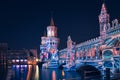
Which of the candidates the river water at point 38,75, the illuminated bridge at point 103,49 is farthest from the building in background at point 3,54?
the illuminated bridge at point 103,49

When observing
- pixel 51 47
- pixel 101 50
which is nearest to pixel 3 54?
pixel 51 47

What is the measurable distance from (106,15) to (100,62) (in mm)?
11289

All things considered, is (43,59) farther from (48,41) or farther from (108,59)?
(108,59)

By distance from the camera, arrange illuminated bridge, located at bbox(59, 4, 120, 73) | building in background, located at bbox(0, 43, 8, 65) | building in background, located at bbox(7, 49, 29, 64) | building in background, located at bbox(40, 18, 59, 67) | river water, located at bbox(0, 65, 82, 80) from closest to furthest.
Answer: illuminated bridge, located at bbox(59, 4, 120, 73) < river water, located at bbox(0, 65, 82, 80) < building in background, located at bbox(40, 18, 59, 67) < building in background, located at bbox(0, 43, 8, 65) < building in background, located at bbox(7, 49, 29, 64)

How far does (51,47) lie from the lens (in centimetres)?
12406

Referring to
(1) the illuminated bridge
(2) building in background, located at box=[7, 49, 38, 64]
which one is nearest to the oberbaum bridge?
(1) the illuminated bridge

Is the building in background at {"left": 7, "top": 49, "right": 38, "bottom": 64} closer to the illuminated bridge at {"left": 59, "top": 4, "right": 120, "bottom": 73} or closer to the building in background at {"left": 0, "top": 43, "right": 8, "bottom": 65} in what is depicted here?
the building in background at {"left": 0, "top": 43, "right": 8, "bottom": 65}

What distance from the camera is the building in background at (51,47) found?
114188 mm

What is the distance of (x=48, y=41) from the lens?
413 ft

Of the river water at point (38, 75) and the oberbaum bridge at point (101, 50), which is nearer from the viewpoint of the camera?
the oberbaum bridge at point (101, 50)

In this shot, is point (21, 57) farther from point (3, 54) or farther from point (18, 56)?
point (3, 54)

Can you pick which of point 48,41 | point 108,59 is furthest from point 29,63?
point 108,59

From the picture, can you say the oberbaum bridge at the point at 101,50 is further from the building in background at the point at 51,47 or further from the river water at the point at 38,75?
the building in background at the point at 51,47

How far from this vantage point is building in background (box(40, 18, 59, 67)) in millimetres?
114188
